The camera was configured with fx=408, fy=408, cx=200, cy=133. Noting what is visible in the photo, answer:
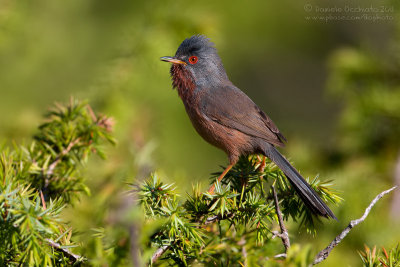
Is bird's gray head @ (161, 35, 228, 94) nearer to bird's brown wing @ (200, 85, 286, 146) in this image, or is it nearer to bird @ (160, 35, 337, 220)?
bird @ (160, 35, 337, 220)

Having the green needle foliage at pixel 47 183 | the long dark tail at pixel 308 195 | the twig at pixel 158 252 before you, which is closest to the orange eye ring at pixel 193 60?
the green needle foliage at pixel 47 183

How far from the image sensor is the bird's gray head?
14.3ft

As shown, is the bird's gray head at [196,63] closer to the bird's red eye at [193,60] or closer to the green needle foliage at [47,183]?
the bird's red eye at [193,60]

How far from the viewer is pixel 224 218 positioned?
7.83 ft

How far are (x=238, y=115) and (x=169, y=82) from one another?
2.09m

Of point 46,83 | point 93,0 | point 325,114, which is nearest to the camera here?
point 46,83

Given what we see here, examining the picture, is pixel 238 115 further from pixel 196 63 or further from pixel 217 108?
pixel 196 63

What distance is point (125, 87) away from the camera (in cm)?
405

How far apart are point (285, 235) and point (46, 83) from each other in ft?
18.1

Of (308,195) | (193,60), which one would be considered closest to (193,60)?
(193,60)

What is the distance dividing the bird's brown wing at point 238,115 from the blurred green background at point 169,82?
40 cm

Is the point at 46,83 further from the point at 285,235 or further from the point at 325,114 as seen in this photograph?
the point at 325,114

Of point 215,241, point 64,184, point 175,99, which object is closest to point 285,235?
point 215,241

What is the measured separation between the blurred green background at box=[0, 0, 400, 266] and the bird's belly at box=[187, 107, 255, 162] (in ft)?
1.35
